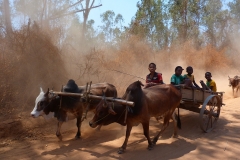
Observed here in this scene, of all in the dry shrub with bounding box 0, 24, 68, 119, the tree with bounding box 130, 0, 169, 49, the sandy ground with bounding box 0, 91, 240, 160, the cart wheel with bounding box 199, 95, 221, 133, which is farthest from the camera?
the tree with bounding box 130, 0, 169, 49

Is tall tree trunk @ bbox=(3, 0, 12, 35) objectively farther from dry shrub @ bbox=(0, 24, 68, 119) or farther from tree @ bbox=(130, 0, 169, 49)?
tree @ bbox=(130, 0, 169, 49)

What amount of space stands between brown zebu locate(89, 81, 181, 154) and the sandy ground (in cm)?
42

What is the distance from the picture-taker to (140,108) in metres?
5.61

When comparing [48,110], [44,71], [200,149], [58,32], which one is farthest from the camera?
[58,32]

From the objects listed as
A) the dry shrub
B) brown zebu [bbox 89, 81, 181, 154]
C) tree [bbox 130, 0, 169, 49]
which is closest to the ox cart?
brown zebu [bbox 89, 81, 181, 154]

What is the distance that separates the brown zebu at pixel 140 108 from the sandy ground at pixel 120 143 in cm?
42

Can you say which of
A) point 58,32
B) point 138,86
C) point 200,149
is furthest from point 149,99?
point 58,32

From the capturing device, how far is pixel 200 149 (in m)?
5.72

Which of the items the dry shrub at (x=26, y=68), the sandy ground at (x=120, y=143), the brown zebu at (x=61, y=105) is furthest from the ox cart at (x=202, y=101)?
the dry shrub at (x=26, y=68)

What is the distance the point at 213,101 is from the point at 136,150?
308 cm

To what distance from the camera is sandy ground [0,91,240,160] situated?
5.54 metres

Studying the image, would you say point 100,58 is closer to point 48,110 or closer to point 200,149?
Answer: point 48,110

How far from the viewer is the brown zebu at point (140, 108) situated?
17.6ft

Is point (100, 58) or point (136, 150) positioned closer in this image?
point (136, 150)
